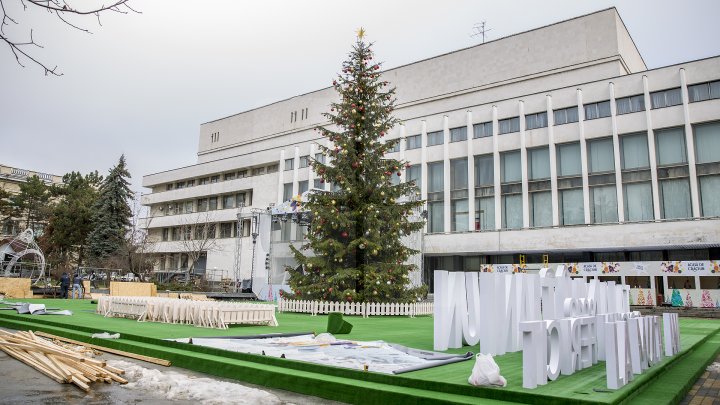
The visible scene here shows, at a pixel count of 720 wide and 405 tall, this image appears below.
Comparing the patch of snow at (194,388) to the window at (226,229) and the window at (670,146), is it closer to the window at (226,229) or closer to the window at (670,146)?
the window at (670,146)

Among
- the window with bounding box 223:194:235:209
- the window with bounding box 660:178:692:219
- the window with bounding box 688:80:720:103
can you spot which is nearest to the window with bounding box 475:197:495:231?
the window with bounding box 660:178:692:219

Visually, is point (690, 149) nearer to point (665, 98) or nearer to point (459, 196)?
point (665, 98)

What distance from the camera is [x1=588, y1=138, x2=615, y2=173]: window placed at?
34438 mm

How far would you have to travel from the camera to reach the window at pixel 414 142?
142 feet

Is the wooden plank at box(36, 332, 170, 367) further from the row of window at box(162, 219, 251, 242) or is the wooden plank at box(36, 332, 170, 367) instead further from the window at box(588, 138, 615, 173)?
the row of window at box(162, 219, 251, 242)

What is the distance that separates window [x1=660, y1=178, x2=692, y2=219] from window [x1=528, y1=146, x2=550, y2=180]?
7.56m

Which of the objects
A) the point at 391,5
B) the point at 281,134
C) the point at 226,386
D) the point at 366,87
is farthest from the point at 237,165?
the point at 226,386

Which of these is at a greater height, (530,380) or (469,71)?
(469,71)

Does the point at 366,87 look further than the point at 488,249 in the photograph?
No

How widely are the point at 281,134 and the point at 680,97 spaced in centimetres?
4101

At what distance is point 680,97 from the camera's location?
32219 millimetres

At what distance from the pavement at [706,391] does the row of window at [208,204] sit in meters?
52.5

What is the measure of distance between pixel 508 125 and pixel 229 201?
35732mm

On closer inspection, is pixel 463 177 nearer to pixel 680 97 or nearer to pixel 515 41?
pixel 515 41
